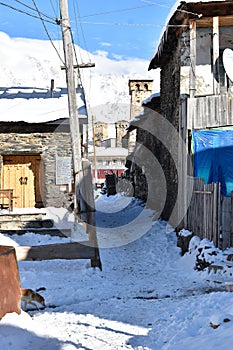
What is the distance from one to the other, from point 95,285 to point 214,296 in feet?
7.80

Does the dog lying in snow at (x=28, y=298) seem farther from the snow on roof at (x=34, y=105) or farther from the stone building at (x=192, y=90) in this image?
the snow on roof at (x=34, y=105)

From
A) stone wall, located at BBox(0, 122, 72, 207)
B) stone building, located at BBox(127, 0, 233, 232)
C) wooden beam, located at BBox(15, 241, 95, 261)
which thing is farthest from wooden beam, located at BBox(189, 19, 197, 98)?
stone wall, located at BBox(0, 122, 72, 207)

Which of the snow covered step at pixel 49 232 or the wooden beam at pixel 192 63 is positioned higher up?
the wooden beam at pixel 192 63

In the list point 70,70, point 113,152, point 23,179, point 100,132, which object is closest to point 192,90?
point 70,70

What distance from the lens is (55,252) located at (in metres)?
7.57

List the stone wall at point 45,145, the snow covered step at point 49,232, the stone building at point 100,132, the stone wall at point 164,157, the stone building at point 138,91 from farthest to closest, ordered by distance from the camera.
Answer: the stone building at point 100,132 < the stone building at point 138,91 < the stone wall at point 45,145 < the stone wall at point 164,157 < the snow covered step at point 49,232

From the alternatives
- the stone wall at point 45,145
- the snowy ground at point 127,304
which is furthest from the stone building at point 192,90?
the stone wall at point 45,145

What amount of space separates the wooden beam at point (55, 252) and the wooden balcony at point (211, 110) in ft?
14.3

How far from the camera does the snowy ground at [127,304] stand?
14.5 feet

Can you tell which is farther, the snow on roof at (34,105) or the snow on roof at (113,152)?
the snow on roof at (113,152)

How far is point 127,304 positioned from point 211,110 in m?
5.73

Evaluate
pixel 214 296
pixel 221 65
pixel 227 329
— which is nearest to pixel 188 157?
pixel 221 65

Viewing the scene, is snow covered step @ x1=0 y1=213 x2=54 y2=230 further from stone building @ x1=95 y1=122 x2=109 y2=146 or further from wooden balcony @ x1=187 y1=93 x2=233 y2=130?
stone building @ x1=95 y1=122 x2=109 y2=146

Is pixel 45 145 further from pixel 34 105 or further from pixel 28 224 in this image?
pixel 28 224
